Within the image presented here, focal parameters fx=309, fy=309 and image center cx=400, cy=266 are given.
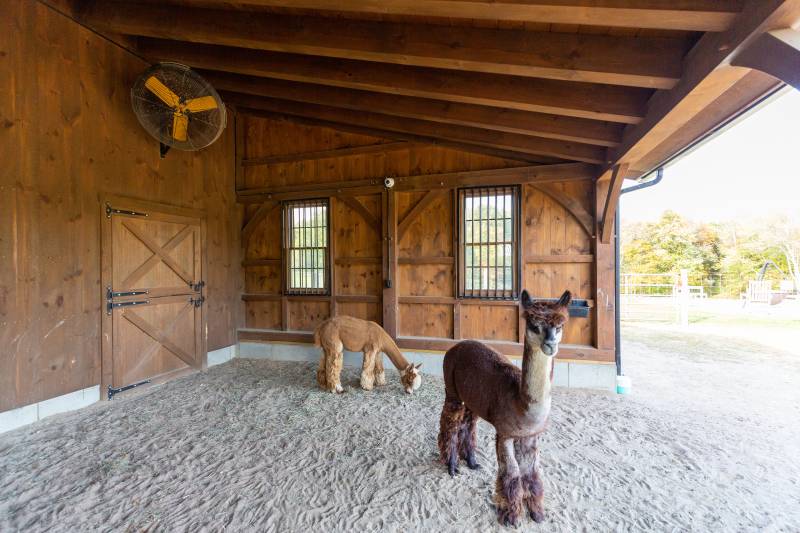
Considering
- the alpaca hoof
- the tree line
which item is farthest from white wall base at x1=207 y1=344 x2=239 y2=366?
the tree line

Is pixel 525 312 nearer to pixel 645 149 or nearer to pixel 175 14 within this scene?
pixel 645 149

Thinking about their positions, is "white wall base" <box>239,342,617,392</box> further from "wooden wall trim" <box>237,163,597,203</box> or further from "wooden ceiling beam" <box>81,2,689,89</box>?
"wooden ceiling beam" <box>81,2,689,89</box>

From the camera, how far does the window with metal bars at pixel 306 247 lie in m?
5.22

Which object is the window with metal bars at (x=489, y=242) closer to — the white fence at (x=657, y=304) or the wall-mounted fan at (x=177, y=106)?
the wall-mounted fan at (x=177, y=106)

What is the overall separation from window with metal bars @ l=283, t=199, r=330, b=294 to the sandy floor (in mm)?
1887

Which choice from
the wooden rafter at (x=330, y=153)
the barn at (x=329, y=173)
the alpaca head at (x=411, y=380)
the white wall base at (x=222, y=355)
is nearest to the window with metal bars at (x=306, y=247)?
the barn at (x=329, y=173)

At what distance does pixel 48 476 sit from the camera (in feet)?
7.26

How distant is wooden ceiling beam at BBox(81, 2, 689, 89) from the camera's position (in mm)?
2084

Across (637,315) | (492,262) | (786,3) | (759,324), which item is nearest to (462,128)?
(492,262)

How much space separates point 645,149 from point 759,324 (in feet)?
31.2

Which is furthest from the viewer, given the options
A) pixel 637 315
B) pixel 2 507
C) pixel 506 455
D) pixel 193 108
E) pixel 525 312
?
pixel 637 315

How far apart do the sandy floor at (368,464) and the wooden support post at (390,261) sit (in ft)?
3.92

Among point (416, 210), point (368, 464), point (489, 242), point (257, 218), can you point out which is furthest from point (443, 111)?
point (257, 218)

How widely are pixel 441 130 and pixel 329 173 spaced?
6.69 feet
